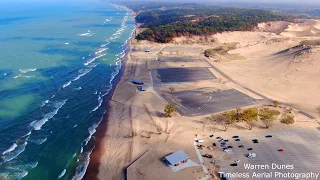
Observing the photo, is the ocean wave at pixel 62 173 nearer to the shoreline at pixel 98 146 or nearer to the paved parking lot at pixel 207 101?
the shoreline at pixel 98 146

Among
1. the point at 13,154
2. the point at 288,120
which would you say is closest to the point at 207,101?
the point at 288,120

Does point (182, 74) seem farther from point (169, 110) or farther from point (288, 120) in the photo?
point (288, 120)

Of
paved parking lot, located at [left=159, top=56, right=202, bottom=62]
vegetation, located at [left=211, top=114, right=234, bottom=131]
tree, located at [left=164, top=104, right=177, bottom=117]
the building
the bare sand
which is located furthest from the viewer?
paved parking lot, located at [left=159, top=56, right=202, bottom=62]

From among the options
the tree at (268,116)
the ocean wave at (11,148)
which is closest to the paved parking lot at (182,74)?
the tree at (268,116)

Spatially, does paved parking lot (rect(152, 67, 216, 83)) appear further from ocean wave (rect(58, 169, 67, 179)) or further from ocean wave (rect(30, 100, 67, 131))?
ocean wave (rect(58, 169, 67, 179))

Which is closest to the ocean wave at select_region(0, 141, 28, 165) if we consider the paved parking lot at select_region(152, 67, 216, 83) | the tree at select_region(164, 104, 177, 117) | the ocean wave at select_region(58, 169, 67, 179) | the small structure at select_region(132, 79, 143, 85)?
the ocean wave at select_region(58, 169, 67, 179)

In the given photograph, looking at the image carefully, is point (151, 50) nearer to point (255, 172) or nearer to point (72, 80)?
point (72, 80)
